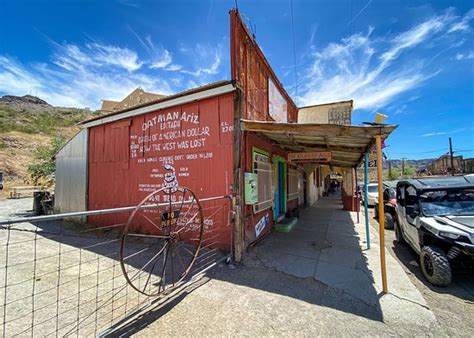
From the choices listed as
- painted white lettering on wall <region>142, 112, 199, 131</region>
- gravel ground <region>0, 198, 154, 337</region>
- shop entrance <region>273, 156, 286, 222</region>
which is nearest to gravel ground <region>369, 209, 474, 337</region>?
shop entrance <region>273, 156, 286, 222</region>

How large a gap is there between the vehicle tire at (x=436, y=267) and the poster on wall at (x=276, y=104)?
210 inches

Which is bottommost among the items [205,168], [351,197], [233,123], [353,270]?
[353,270]

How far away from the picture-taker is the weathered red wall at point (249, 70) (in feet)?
15.8

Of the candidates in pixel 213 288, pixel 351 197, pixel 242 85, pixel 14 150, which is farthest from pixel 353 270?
pixel 14 150

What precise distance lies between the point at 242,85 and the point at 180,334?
184 inches

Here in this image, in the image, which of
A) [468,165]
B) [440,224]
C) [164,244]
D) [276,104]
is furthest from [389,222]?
[468,165]

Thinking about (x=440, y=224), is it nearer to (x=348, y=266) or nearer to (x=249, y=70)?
(x=348, y=266)

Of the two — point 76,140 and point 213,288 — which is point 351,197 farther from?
point 76,140

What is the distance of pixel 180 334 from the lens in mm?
2314

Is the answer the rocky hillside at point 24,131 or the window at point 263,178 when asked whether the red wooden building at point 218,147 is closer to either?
the window at point 263,178

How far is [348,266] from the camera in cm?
416

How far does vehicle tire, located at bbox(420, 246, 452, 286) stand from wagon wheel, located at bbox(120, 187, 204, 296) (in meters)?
3.80

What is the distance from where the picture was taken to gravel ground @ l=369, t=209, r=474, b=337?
2490 millimetres

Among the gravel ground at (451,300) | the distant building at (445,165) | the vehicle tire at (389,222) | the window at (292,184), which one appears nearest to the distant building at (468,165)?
the distant building at (445,165)
